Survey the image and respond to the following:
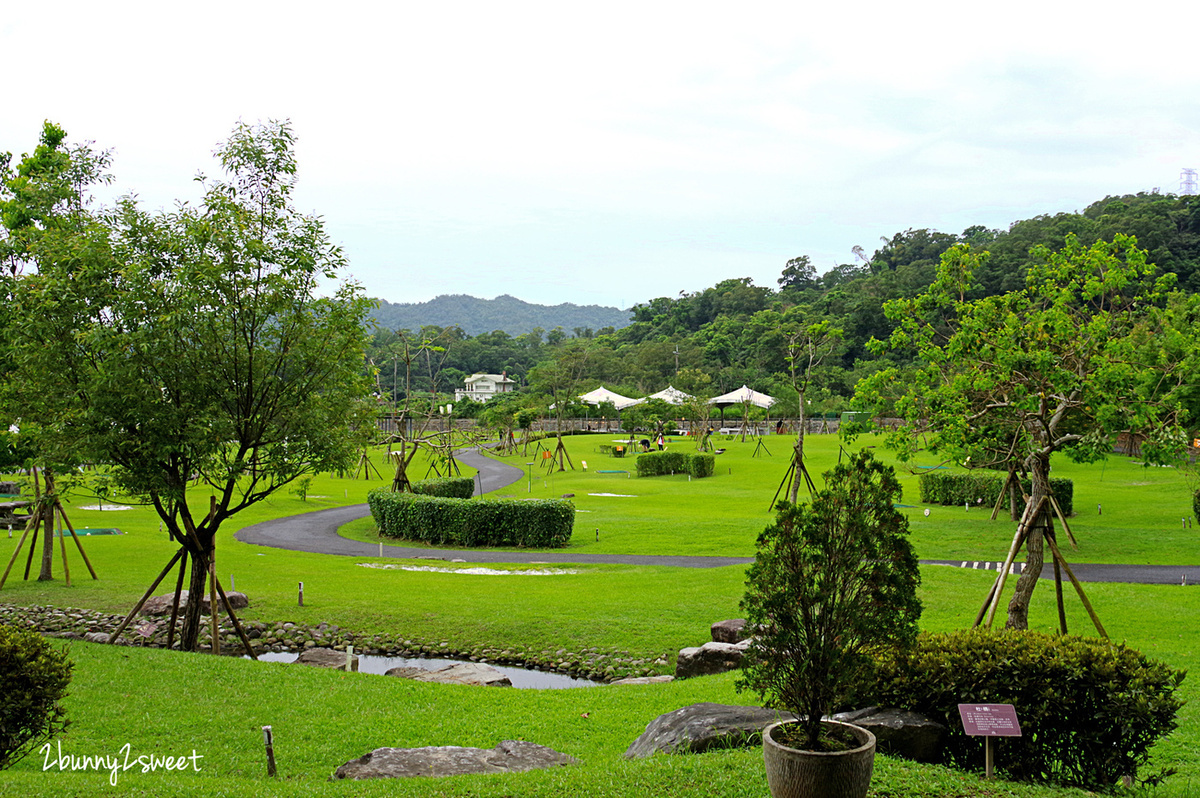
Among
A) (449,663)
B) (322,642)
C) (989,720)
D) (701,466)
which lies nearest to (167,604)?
(322,642)

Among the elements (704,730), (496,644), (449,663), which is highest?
(704,730)

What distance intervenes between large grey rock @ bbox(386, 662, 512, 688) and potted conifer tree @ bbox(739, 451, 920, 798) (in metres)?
6.76

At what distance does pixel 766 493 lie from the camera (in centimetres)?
3659

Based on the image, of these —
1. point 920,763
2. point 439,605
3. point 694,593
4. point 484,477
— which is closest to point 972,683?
point 920,763

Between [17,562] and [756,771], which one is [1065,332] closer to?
[756,771]

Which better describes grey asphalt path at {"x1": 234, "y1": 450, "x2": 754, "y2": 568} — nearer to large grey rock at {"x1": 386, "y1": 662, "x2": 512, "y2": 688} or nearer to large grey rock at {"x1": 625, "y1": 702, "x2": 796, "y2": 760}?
large grey rock at {"x1": 386, "y1": 662, "x2": 512, "y2": 688}

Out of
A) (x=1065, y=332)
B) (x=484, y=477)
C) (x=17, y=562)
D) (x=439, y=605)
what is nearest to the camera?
(x=1065, y=332)

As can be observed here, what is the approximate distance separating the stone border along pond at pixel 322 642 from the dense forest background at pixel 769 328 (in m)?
16.7

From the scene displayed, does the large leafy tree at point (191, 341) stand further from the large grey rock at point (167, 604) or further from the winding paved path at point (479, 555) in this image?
the winding paved path at point (479, 555)

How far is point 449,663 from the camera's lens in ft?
45.4

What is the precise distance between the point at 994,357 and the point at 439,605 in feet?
37.5

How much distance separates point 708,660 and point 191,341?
9320 mm

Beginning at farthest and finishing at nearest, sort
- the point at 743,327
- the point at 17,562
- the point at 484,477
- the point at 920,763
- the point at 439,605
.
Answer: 1. the point at 743,327
2. the point at 484,477
3. the point at 17,562
4. the point at 439,605
5. the point at 920,763

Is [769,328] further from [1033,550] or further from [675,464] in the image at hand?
[1033,550]
